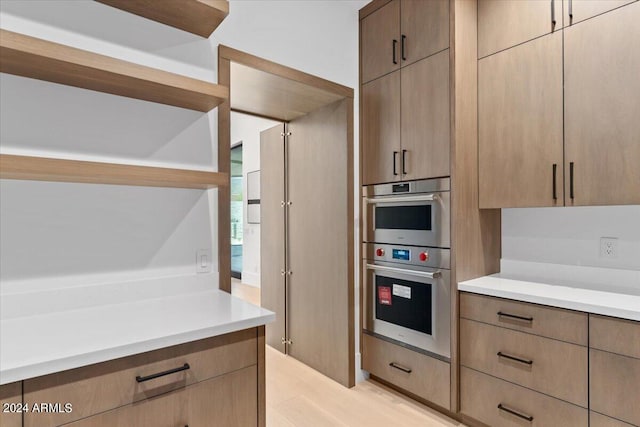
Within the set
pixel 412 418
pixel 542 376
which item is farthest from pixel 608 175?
pixel 412 418

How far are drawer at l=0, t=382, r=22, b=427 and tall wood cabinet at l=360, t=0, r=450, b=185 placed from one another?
2.09 m

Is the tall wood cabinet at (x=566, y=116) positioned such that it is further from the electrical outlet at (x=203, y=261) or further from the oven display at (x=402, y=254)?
the electrical outlet at (x=203, y=261)

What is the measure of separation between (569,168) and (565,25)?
0.75 m

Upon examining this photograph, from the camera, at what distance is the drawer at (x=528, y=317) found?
5.32 feet

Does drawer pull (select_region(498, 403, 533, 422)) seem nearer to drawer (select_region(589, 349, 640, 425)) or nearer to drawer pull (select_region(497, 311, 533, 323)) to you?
drawer (select_region(589, 349, 640, 425))

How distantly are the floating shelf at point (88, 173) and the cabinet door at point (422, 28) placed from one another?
1.56m

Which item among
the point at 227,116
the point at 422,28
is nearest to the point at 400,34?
the point at 422,28

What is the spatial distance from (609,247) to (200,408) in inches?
87.2

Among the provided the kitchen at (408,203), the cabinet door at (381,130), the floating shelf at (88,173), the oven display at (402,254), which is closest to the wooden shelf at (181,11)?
the kitchen at (408,203)

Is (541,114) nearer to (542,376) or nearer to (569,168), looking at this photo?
(569,168)

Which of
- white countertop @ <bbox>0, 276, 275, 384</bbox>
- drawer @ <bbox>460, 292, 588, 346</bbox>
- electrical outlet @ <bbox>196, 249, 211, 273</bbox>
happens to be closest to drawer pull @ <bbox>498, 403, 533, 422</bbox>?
drawer @ <bbox>460, 292, 588, 346</bbox>

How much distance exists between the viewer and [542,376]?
1.72 meters

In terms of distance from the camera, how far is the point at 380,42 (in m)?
2.51

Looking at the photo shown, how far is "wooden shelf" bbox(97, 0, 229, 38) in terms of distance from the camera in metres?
1.54
